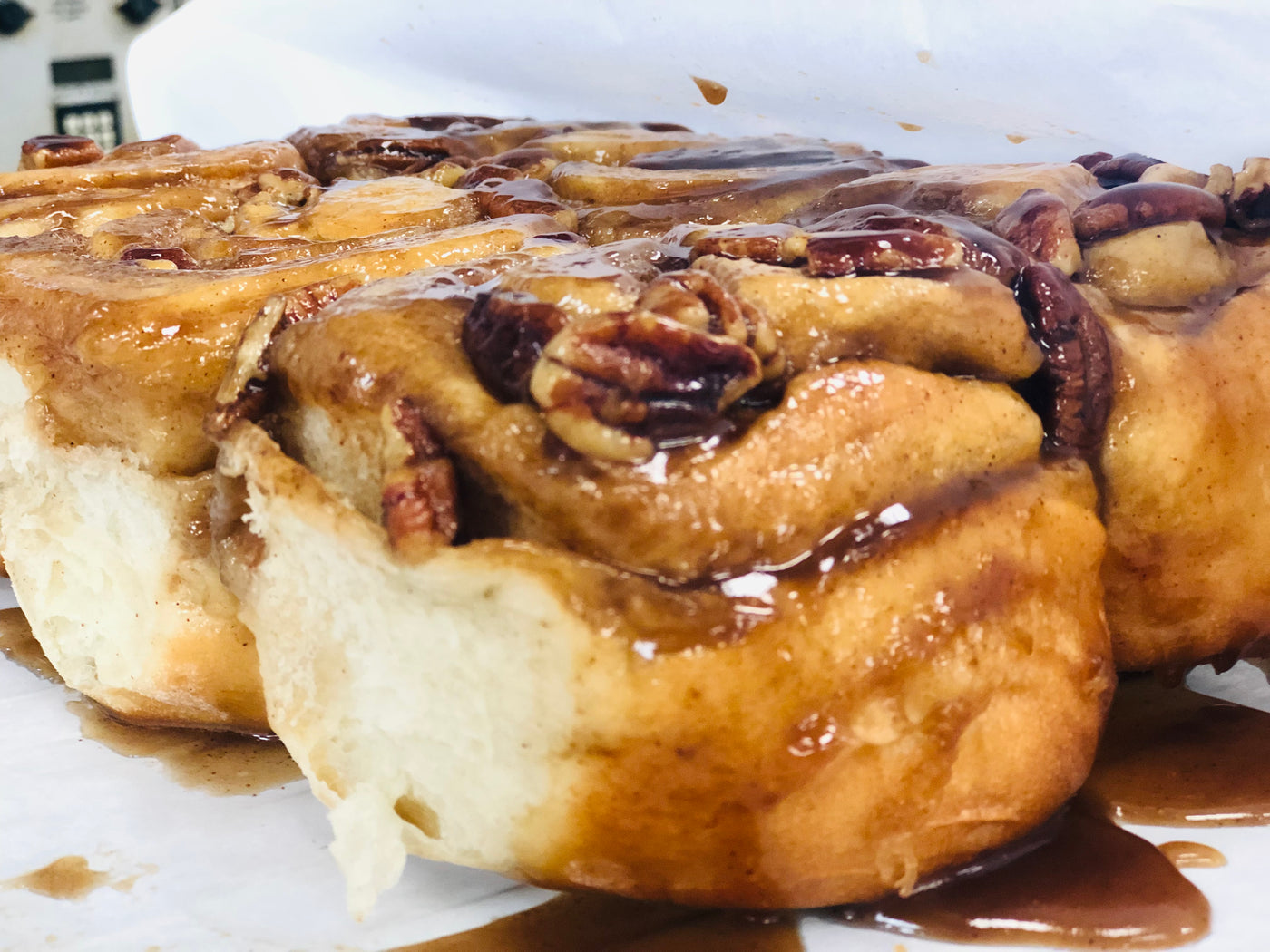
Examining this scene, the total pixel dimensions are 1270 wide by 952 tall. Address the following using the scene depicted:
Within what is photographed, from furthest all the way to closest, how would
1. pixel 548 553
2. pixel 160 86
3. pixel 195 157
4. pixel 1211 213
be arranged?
pixel 160 86 → pixel 195 157 → pixel 1211 213 → pixel 548 553

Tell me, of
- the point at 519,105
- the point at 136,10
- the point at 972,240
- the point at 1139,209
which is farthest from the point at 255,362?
the point at 136,10

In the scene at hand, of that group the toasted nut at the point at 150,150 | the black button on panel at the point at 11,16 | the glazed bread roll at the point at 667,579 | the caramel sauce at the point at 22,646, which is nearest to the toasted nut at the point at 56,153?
the toasted nut at the point at 150,150

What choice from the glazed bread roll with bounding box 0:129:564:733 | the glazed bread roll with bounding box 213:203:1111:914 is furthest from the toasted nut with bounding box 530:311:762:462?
the glazed bread roll with bounding box 0:129:564:733

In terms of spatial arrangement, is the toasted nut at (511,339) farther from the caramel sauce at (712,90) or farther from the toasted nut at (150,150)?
the caramel sauce at (712,90)

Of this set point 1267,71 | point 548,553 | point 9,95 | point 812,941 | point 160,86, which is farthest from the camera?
point 9,95

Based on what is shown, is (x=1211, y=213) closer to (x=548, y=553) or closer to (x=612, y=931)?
(x=548, y=553)

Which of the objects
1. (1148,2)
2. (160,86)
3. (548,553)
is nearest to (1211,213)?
(1148,2)

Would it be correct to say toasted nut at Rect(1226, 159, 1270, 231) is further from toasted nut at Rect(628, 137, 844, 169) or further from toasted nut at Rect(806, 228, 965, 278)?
toasted nut at Rect(628, 137, 844, 169)
